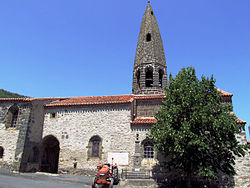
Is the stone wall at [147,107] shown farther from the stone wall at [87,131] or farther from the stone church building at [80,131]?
the stone wall at [87,131]

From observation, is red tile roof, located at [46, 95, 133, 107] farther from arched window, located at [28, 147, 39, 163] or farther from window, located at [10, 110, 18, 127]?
arched window, located at [28, 147, 39, 163]

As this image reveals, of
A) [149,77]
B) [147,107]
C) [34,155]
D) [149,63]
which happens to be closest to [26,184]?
[34,155]

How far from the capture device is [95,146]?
1728 centimetres

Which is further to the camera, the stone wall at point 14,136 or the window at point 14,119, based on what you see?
the window at point 14,119

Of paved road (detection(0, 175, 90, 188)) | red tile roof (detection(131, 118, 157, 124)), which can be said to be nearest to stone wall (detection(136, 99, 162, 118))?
red tile roof (detection(131, 118, 157, 124))

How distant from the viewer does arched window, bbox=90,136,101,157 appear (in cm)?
1709

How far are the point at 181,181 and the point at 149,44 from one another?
1455 cm

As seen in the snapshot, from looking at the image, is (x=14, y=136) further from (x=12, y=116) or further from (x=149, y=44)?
(x=149, y=44)

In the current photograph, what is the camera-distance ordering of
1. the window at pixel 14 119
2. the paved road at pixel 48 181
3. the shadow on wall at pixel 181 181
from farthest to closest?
the window at pixel 14 119 < the shadow on wall at pixel 181 181 < the paved road at pixel 48 181

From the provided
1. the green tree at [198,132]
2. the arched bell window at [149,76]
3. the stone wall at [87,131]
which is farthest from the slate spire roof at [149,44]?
the green tree at [198,132]

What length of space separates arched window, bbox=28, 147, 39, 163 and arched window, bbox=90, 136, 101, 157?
5.61m

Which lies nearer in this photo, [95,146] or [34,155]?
[95,146]

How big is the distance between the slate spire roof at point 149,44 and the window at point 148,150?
358 inches

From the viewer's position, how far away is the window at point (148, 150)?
16.1 meters
